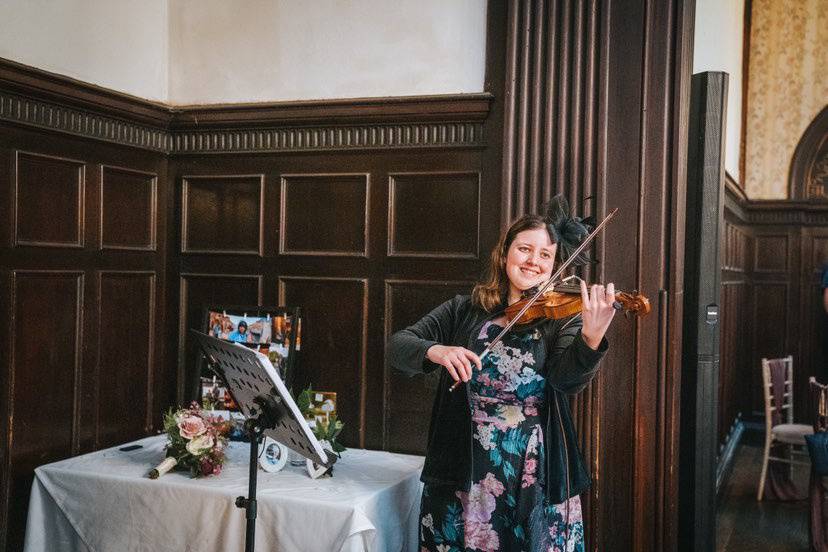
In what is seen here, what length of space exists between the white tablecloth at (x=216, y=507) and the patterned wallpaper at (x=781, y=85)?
6.05 metres

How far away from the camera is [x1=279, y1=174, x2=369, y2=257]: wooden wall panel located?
146 inches

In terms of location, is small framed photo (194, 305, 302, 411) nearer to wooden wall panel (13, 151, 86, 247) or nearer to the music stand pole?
wooden wall panel (13, 151, 86, 247)

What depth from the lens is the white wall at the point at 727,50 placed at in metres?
4.79

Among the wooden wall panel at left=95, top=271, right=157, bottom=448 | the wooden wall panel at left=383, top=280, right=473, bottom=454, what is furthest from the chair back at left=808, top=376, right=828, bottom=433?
the wooden wall panel at left=95, top=271, right=157, bottom=448

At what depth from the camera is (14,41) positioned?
322 centimetres

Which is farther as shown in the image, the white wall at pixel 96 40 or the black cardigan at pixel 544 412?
the white wall at pixel 96 40

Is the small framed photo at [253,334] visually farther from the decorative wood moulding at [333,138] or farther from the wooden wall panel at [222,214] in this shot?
the decorative wood moulding at [333,138]

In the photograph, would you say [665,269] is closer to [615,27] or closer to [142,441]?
[615,27]

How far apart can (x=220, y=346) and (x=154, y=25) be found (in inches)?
77.2

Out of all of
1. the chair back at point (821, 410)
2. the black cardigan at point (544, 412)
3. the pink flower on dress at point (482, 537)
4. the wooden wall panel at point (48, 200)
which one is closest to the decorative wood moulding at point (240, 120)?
the wooden wall panel at point (48, 200)

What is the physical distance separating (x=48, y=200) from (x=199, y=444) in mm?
1143

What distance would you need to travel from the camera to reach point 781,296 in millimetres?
8289

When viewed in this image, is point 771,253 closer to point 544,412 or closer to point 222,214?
point 222,214

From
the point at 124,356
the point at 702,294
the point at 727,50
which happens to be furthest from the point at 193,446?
the point at 727,50
